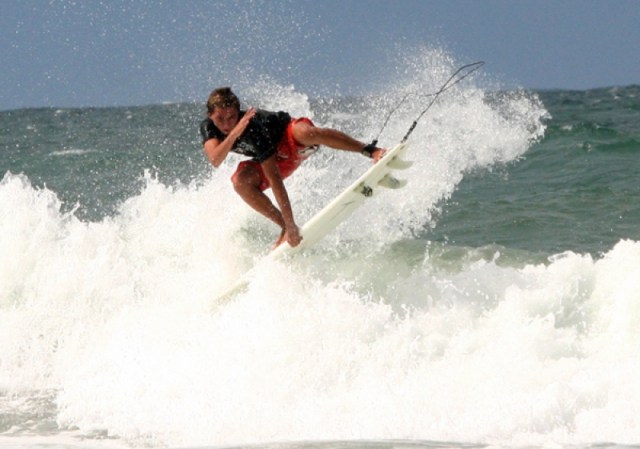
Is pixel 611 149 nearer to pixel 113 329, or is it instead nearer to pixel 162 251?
pixel 162 251

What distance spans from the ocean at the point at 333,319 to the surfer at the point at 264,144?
0.57 meters

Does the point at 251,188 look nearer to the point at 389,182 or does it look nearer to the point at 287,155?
the point at 287,155

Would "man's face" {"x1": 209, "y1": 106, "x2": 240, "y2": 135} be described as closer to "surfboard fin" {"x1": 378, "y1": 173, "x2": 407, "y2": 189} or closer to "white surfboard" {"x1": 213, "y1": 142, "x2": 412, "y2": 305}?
"white surfboard" {"x1": 213, "y1": 142, "x2": 412, "y2": 305}

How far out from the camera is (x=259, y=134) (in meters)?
7.19

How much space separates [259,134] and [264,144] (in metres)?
0.09

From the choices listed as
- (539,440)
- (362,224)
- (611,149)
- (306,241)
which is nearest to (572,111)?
(611,149)

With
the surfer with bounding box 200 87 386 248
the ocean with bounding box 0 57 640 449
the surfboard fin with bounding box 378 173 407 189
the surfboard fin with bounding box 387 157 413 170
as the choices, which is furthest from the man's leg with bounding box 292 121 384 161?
the ocean with bounding box 0 57 640 449

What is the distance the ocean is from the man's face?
1187mm

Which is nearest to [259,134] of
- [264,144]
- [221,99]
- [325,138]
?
[264,144]

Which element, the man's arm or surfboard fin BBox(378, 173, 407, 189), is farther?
surfboard fin BBox(378, 173, 407, 189)

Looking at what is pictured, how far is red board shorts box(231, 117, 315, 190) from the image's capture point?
7430 mm

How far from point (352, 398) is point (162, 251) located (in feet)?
13.1

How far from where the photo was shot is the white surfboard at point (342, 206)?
7465 millimetres

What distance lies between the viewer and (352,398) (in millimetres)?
6512
